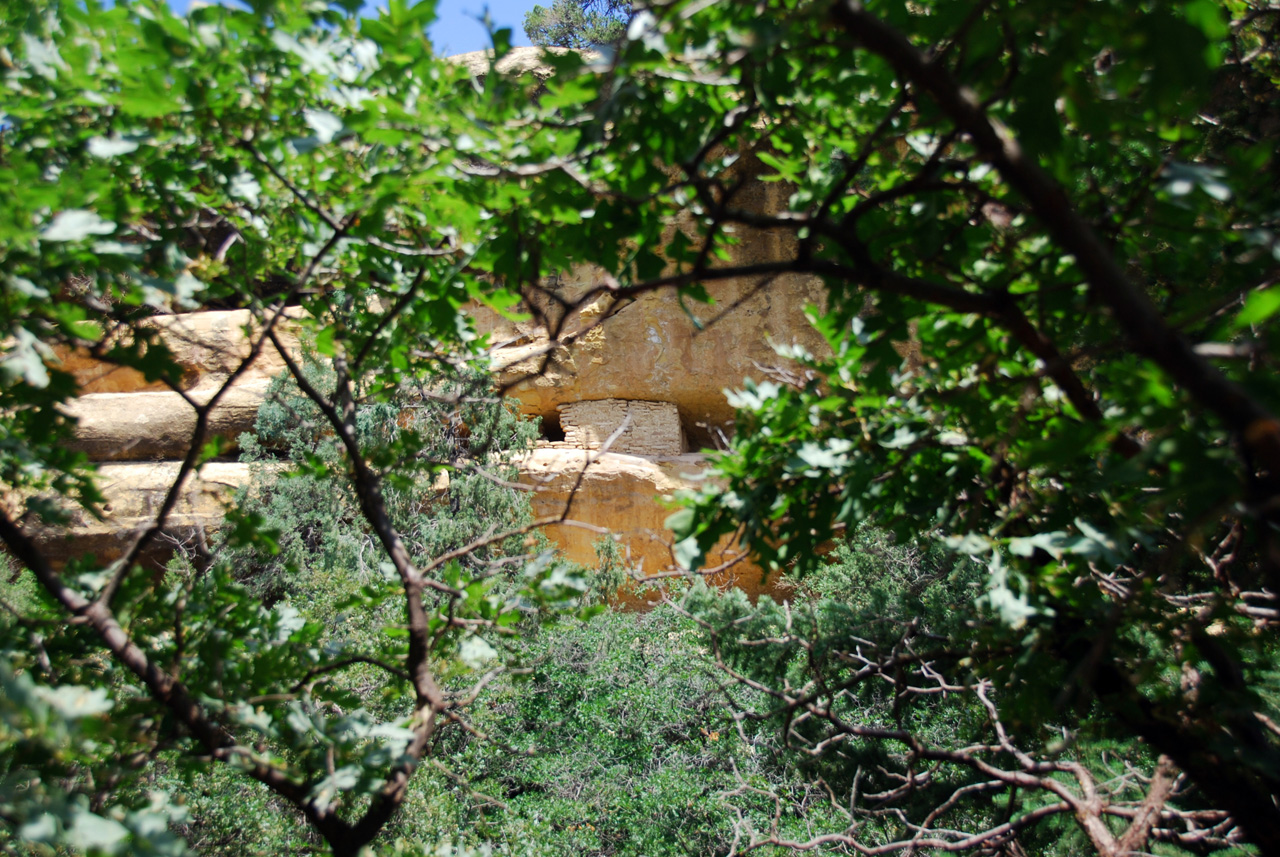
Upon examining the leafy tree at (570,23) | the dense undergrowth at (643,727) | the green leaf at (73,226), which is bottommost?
the dense undergrowth at (643,727)

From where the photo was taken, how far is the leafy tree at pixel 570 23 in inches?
505

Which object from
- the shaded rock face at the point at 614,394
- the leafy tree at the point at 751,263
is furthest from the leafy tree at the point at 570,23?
the leafy tree at the point at 751,263

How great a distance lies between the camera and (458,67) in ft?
4.35

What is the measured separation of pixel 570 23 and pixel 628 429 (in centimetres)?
865

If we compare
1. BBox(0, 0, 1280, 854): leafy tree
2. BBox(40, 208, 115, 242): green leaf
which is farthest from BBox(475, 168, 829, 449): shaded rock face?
BBox(40, 208, 115, 242): green leaf

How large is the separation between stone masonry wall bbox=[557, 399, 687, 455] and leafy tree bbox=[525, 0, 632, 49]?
19.7 feet

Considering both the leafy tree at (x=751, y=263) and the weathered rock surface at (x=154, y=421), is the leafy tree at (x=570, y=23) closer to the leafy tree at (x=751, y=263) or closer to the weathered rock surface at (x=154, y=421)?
the weathered rock surface at (x=154, y=421)

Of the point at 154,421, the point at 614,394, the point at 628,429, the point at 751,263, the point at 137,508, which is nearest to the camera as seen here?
the point at 751,263

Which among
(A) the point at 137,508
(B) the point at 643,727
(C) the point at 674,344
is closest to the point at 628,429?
(C) the point at 674,344

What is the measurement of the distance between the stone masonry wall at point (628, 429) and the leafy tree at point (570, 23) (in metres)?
6.02

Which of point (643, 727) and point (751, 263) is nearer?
point (751, 263)

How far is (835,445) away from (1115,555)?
1.69 feet

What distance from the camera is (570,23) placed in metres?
14.2

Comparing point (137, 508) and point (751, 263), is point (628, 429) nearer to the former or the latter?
point (137, 508)
